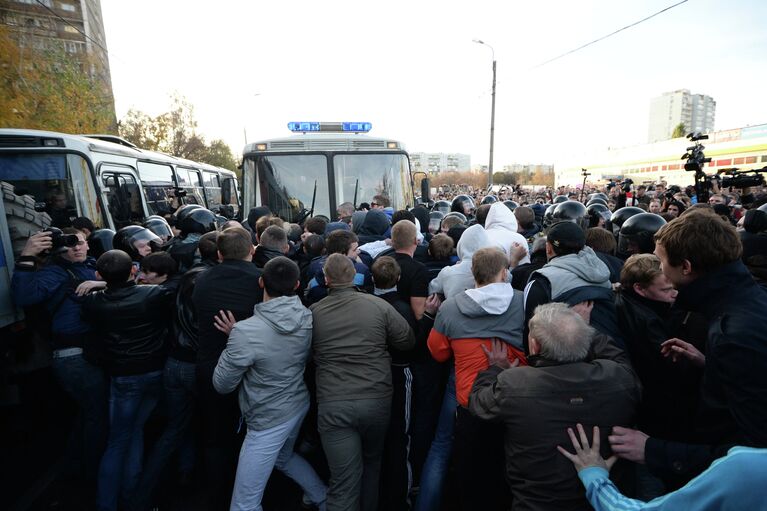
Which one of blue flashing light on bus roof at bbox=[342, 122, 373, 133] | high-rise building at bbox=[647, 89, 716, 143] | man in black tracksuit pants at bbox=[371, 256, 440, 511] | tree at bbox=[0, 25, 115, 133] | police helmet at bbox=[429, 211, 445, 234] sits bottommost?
man in black tracksuit pants at bbox=[371, 256, 440, 511]

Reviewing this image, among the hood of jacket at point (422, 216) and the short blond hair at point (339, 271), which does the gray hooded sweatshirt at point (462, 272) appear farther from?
the hood of jacket at point (422, 216)

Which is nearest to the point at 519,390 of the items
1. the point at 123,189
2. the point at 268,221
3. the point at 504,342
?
the point at 504,342

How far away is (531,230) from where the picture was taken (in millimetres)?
5570

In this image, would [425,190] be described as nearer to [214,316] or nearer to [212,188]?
[214,316]

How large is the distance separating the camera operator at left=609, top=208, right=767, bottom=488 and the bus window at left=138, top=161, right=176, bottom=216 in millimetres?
10535

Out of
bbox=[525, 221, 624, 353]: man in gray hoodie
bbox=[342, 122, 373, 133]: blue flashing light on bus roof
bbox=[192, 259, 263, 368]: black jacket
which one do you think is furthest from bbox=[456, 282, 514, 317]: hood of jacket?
bbox=[342, 122, 373, 133]: blue flashing light on bus roof

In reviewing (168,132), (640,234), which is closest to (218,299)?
(640,234)

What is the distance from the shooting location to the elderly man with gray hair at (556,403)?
192cm

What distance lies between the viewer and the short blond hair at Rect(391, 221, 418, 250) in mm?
3498

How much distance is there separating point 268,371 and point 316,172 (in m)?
5.15

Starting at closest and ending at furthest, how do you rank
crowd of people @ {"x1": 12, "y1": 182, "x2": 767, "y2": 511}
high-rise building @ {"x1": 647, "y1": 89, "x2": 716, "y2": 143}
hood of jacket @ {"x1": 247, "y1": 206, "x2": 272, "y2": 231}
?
crowd of people @ {"x1": 12, "y1": 182, "x2": 767, "y2": 511} < hood of jacket @ {"x1": 247, "y1": 206, "x2": 272, "y2": 231} < high-rise building @ {"x1": 647, "y1": 89, "x2": 716, "y2": 143}

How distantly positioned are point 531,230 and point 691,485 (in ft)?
16.1

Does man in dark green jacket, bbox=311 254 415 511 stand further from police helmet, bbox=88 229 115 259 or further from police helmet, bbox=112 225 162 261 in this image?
police helmet, bbox=88 229 115 259

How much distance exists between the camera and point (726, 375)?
1668 mm
